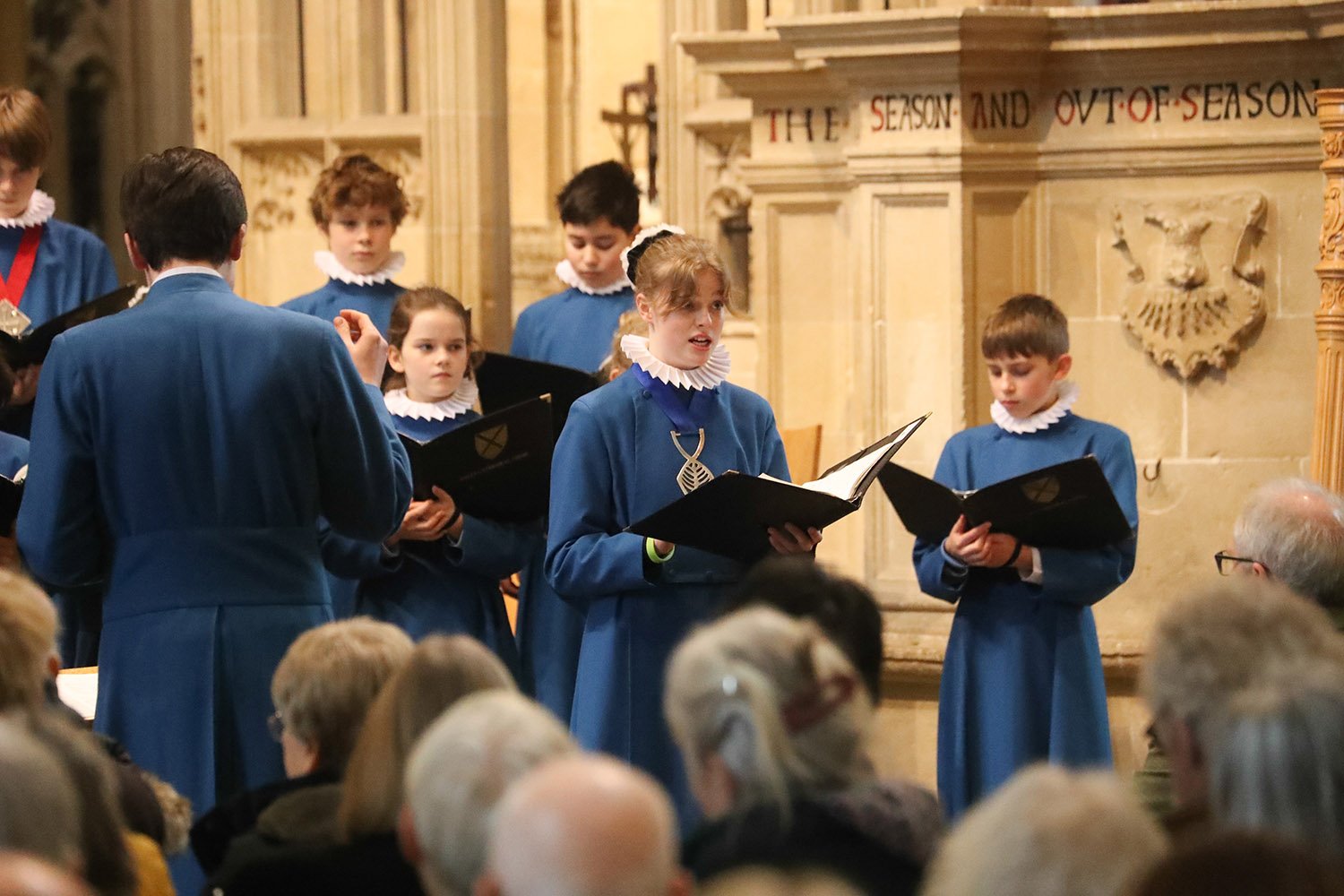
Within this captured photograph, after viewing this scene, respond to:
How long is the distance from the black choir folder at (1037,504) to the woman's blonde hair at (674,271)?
59cm

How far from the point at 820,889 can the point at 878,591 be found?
4133 millimetres

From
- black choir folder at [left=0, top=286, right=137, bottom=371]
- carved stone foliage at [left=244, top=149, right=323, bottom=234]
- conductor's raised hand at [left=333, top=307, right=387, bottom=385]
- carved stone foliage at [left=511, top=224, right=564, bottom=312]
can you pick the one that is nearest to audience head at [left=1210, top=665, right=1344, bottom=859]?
conductor's raised hand at [left=333, top=307, right=387, bottom=385]

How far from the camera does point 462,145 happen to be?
1005cm

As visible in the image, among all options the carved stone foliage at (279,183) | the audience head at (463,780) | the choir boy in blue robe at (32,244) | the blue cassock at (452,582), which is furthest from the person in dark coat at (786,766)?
the carved stone foliage at (279,183)

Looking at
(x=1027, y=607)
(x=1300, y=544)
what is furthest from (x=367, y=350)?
(x=1300, y=544)

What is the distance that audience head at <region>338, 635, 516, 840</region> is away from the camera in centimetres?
291

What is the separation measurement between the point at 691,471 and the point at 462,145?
5.56m

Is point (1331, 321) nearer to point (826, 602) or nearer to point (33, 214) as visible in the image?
point (826, 602)

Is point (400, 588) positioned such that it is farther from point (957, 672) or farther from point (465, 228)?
point (465, 228)

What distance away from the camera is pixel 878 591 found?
6680 mm

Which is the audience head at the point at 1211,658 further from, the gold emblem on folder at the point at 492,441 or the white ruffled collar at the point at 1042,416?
the white ruffled collar at the point at 1042,416

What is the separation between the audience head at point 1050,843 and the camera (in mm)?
2238

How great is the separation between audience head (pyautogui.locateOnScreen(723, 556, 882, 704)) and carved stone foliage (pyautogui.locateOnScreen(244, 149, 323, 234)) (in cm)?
712

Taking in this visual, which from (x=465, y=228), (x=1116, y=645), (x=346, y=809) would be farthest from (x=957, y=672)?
(x=465, y=228)
